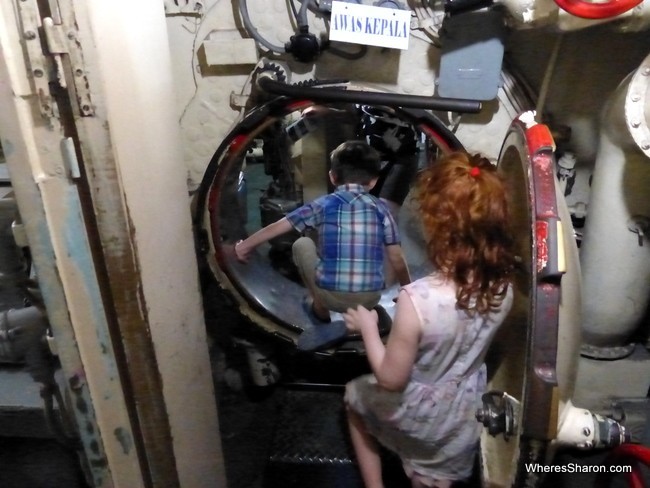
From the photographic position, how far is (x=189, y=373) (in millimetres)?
1146

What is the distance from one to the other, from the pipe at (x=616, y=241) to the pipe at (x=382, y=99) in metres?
0.38

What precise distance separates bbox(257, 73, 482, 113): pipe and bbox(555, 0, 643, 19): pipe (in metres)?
0.39

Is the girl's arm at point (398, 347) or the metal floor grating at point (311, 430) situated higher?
the girl's arm at point (398, 347)

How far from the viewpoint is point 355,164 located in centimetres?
184

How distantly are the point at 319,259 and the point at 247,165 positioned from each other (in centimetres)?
80

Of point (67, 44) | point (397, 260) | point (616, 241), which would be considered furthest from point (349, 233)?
point (67, 44)

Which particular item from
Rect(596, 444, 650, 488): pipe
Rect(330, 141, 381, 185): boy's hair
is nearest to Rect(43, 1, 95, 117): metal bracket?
Rect(330, 141, 381, 185): boy's hair

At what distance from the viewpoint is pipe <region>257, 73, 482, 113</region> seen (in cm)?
154

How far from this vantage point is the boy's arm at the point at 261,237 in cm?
189

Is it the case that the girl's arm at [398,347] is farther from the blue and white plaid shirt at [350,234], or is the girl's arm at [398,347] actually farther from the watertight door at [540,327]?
the blue and white plaid shirt at [350,234]

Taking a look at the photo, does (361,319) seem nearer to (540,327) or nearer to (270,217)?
(540,327)

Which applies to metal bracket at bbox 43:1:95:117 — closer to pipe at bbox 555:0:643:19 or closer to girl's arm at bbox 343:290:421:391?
girl's arm at bbox 343:290:421:391

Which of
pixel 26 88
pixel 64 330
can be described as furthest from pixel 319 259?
pixel 26 88

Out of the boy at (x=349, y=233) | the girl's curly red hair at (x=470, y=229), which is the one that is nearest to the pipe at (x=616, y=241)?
the girl's curly red hair at (x=470, y=229)
